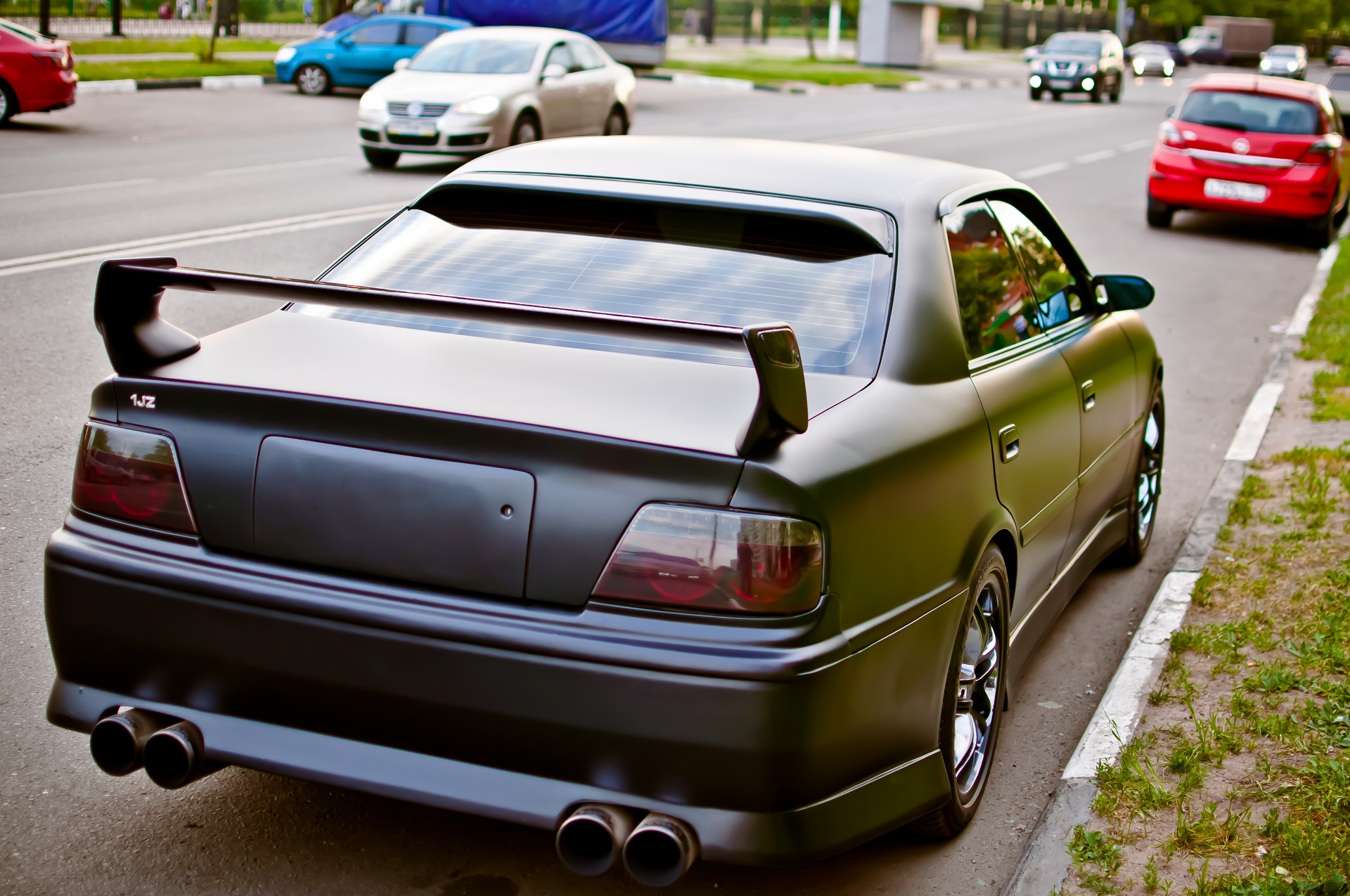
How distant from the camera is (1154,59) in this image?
218 ft

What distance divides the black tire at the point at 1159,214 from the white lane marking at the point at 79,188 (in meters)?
10.8

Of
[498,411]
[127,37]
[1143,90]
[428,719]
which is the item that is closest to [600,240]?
[498,411]

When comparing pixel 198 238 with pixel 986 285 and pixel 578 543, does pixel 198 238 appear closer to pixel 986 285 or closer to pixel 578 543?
pixel 986 285

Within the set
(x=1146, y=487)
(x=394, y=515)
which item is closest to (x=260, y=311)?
(x=1146, y=487)

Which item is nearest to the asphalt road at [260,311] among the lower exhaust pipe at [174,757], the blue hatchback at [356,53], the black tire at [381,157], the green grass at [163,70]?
the black tire at [381,157]

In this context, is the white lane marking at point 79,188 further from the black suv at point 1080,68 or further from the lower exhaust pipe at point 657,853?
the black suv at point 1080,68

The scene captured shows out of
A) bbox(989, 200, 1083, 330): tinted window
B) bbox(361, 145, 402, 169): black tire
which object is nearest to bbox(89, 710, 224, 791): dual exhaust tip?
bbox(989, 200, 1083, 330): tinted window

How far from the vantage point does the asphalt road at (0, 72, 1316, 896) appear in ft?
10.3

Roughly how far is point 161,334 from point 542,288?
0.89 metres

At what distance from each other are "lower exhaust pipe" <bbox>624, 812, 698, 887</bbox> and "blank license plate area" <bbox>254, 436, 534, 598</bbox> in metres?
0.50

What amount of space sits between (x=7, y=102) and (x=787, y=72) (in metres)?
29.1

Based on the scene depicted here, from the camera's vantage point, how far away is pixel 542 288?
11.3 feet

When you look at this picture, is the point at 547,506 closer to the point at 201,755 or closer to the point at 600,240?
the point at 201,755

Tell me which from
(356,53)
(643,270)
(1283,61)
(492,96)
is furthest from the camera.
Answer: (1283,61)
